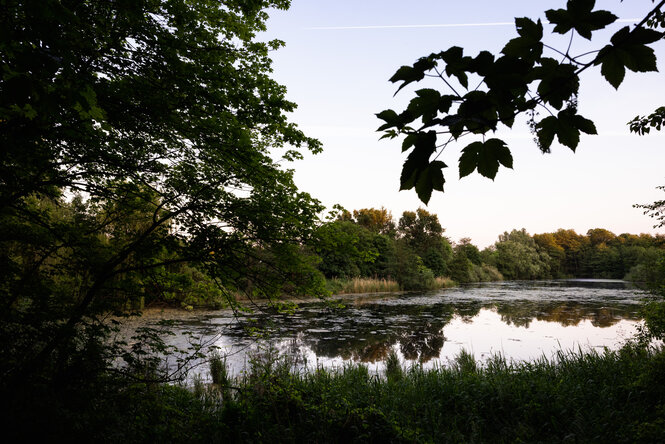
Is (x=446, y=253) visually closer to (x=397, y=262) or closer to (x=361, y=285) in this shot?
(x=397, y=262)

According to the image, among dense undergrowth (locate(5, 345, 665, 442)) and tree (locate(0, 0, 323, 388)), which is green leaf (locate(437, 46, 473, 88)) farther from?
dense undergrowth (locate(5, 345, 665, 442))

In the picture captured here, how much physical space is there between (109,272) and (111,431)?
1815mm

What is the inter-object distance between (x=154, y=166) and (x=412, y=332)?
35.3 feet

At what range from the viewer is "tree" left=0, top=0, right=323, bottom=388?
128 inches

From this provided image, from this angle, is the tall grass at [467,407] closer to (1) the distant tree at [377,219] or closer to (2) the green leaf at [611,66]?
(2) the green leaf at [611,66]

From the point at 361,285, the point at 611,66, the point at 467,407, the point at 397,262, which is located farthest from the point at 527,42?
the point at 397,262

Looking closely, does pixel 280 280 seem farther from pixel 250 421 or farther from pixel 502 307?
pixel 502 307

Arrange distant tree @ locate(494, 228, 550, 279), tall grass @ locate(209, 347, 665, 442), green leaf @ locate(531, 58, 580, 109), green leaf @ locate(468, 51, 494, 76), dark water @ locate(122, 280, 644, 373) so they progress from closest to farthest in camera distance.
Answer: green leaf @ locate(468, 51, 494, 76) < green leaf @ locate(531, 58, 580, 109) < tall grass @ locate(209, 347, 665, 442) < dark water @ locate(122, 280, 644, 373) < distant tree @ locate(494, 228, 550, 279)

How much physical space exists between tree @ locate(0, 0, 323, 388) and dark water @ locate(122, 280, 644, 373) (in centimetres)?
305

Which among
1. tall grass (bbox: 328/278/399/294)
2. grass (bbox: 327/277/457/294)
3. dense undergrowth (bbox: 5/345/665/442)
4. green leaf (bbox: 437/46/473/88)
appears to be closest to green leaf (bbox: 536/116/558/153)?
green leaf (bbox: 437/46/473/88)

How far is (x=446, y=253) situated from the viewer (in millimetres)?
45594

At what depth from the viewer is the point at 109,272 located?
13.4ft

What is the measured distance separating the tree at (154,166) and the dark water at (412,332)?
3051mm

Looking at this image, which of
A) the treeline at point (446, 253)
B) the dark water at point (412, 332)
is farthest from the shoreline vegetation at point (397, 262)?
the dark water at point (412, 332)
